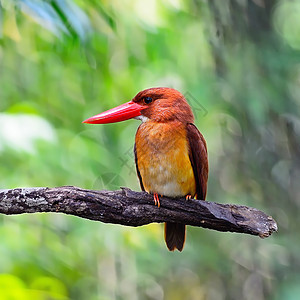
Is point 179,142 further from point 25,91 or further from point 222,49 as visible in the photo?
point 25,91

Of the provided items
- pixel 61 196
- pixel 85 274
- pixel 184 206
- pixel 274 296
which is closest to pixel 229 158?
pixel 274 296

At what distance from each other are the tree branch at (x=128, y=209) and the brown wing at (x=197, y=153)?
15.6 inches

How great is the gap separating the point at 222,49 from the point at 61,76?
162 centimetres

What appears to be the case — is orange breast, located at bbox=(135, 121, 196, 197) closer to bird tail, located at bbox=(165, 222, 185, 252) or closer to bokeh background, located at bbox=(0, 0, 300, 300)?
bird tail, located at bbox=(165, 222, 185, 252)

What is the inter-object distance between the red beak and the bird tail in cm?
68

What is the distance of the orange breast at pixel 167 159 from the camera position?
2660mm

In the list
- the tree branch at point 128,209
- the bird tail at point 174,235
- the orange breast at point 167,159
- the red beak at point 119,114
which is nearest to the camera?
the tree branch at point 128,209

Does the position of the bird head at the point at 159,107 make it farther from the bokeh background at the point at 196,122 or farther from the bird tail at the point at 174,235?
the bokeh background at the point at 196,122

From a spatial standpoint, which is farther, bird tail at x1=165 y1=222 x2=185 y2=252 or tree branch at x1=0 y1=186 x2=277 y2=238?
bird tail at x1=165 y1=222 x2=185 y2=252

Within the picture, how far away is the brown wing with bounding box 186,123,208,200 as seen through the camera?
2682 mm

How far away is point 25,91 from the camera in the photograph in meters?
4.96

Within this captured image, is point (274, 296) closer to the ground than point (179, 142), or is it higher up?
closer to the ground

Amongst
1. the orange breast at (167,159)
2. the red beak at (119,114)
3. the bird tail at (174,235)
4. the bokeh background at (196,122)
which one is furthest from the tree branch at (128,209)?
the bokeh background at (196,122)

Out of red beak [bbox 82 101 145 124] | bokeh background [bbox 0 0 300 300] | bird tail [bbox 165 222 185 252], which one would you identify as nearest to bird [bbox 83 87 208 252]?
red beak [bbox 82 101 145 124]
